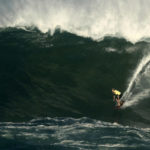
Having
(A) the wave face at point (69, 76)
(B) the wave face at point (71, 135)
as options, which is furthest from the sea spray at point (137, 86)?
(B) the wave face at point (71, 135)

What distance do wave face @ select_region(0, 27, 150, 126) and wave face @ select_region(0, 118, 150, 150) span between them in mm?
290

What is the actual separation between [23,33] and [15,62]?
5.32 ft

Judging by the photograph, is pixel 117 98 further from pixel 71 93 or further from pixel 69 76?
pixel 69 76

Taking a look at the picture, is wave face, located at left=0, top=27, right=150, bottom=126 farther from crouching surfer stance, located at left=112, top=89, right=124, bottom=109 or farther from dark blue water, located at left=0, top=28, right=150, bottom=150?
crouching surfer stance, located at left=112, top=89, right=124, bottom=109

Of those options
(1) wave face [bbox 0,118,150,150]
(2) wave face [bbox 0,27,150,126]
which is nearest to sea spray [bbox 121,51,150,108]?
(2) wave face [bbox 0,27,150,126]

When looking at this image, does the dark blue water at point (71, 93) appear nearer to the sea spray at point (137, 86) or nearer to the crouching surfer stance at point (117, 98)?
the sea spray at point (137, 86)

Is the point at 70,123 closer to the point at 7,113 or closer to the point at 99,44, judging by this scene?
the point at 7,113

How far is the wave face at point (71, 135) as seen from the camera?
1404 centimetres

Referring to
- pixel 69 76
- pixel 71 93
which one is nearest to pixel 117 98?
pixel 71 93

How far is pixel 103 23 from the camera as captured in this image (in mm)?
17453

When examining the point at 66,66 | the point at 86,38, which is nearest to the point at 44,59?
the point at 66,66

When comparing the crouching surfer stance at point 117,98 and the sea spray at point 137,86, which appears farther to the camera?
the sea spray at point 137,86

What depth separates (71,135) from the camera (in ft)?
48.5

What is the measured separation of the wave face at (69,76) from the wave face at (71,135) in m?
0.29
